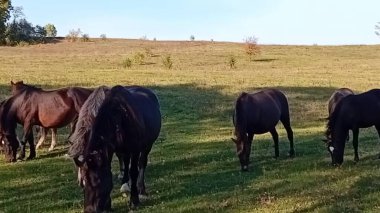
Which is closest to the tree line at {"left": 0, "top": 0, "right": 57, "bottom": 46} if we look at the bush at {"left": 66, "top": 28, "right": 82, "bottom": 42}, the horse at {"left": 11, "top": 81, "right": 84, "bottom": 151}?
the bush at {"left": 66, "top": 28, "right": 82, "bottom": 42}

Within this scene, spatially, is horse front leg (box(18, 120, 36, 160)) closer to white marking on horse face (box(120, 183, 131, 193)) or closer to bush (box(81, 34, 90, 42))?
white marking on horse face (box(120, 183, 131, 193))


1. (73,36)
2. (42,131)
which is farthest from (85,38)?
(42,131)

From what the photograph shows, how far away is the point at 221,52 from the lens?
66.4m

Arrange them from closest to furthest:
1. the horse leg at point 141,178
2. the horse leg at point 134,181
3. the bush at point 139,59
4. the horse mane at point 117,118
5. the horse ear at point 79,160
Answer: the horse ear at point 79,160, the horse mane at point 117,118, the horse leg at point 134,181, the horse leg at point 141,178, the bush at point 139,59

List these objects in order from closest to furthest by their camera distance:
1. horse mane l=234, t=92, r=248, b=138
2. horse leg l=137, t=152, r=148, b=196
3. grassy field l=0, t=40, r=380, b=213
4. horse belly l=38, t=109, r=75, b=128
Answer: grassy field l=0, t=40, r=380, b=213, horse leg l=137, t=152, r=148, b=196, horse mane l=234, t=92, r=248, b=138, horse belly l=38, t=109, r=75, b=128

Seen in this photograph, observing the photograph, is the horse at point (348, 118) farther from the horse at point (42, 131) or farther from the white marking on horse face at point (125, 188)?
the horse at point (42, 131)

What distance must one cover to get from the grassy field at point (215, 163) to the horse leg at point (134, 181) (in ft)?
0.64

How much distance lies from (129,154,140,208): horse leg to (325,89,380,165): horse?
18.9ft

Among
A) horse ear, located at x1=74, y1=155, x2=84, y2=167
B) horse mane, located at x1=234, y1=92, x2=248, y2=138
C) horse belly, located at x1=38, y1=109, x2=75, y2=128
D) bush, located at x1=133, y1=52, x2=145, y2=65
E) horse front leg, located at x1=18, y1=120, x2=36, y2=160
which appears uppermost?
horse ear, located at x1=74, y1=155, x2=84, y2=167

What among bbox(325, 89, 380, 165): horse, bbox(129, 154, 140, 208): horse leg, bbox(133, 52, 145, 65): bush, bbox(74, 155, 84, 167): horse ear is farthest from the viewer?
bbox(133, 52, 145, 65): bush

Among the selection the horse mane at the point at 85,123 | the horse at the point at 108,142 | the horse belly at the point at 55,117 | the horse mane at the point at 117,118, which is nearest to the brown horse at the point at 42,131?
the horse belly at the point at 55,117

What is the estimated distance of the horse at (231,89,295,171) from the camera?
13.7 m

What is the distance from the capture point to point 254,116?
14820 mm

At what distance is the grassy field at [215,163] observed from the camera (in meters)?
10.6
